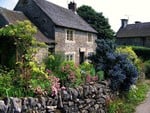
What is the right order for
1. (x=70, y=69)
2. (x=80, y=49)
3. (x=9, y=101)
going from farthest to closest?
(x=80, y=49), (x=70, y=69), (x=9, y=101)

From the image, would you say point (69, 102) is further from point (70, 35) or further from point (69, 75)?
point (70, 35)

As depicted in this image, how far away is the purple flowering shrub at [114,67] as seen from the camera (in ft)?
→ 49.2

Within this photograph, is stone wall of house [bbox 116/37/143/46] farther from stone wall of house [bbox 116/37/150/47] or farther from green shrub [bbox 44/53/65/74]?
green shrub [bbox 44/53/65/74]

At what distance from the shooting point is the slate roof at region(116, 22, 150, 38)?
55.6 m

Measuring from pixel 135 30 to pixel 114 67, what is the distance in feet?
144

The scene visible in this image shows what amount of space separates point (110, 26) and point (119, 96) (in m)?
43.9


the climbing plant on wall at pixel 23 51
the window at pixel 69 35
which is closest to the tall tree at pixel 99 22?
the window at pixel 69 35

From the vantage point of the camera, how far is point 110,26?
58531 millimetres

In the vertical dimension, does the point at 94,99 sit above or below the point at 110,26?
below

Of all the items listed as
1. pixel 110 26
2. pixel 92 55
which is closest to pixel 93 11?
pixel 110 26

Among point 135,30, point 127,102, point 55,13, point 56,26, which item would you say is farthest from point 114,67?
point 135,30

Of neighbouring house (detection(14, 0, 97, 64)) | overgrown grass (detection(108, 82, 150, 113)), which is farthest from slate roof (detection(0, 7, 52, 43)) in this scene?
overgrown grass (detection(108, 82, 150, 113))

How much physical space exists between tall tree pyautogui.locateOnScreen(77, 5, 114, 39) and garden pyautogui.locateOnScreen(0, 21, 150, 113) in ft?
131

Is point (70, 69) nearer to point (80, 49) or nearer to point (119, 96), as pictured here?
point (119, 96)
